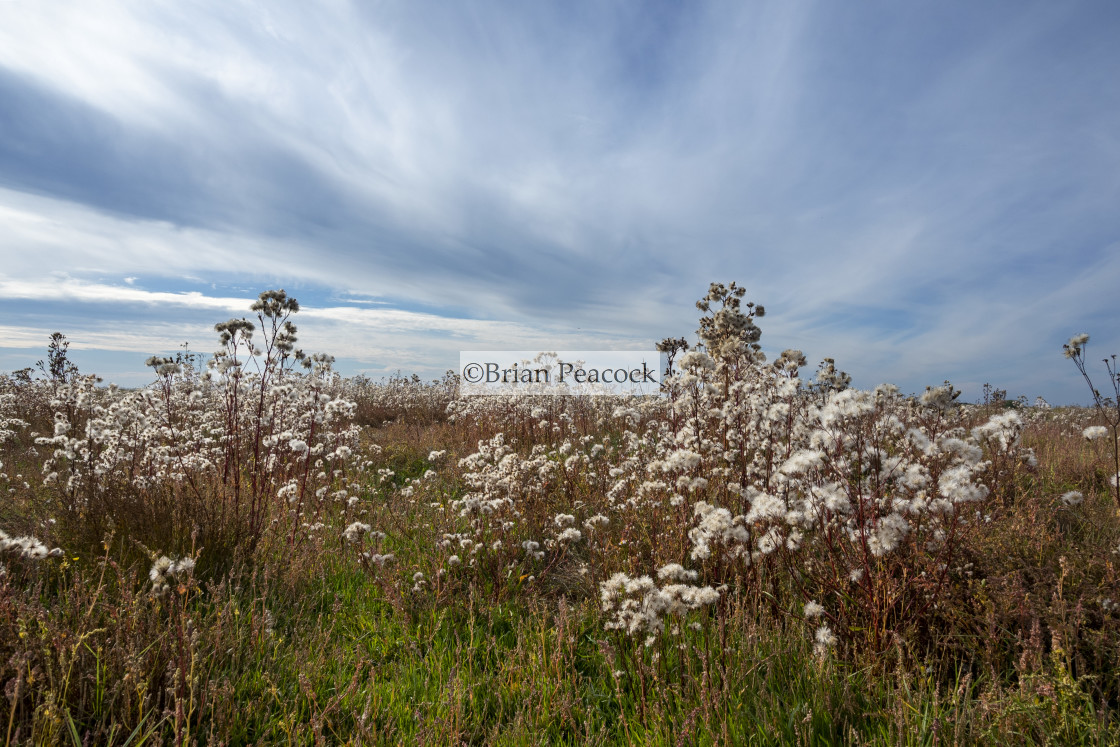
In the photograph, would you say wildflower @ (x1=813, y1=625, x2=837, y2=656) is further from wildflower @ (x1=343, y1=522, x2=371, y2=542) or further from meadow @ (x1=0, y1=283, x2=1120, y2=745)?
wildflower @ (x1=343, y1=522, x2=371, y2=542)

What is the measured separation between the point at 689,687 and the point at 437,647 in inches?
69.7

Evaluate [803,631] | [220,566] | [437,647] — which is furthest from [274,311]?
[803,631]

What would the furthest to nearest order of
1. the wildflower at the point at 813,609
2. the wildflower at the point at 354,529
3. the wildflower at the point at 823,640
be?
the wildflower at the point at 354,529, the wildflower at the point at 813,609, the wildflower at the point at 823,640

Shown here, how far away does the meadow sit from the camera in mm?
2514

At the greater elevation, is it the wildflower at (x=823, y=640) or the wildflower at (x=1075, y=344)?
the wildflower at (x=1075, y=344)

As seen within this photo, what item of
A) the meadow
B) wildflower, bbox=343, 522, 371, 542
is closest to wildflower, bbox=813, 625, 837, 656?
the meadow

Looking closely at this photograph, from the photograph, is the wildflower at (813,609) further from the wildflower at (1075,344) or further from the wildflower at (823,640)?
the wildflower at (1075,344)

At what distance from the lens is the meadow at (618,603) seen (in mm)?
2514

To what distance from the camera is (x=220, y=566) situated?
4445 millimetres

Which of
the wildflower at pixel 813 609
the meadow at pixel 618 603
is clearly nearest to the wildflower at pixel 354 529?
the meadow at pixel 618 603

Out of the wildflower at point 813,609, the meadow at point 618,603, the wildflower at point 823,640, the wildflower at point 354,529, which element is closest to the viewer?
the meadow at point 618,603

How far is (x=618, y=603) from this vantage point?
357cm

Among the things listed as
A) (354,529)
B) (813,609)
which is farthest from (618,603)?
(354,529)

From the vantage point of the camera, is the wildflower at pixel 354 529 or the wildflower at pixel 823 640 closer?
the wildflower at pixel 823 640
